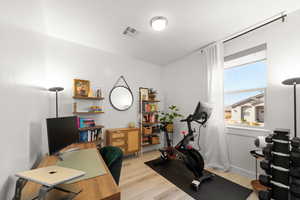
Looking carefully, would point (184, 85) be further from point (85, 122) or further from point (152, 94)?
point (85, 122)

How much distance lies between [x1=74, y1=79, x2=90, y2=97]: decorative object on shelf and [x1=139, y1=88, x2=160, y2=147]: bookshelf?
1429mm

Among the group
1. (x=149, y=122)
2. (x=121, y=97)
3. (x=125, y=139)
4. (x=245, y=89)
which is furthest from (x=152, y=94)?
(x=245, y=89)

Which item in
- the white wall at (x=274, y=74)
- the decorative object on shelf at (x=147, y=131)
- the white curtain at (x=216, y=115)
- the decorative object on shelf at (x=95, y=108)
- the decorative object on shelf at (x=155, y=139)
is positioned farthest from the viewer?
the decorative object on shelf at (x=155, y=139)

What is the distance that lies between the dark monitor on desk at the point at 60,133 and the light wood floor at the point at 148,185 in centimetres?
115

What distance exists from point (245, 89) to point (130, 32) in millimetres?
2576

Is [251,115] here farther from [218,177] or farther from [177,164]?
[177,164]

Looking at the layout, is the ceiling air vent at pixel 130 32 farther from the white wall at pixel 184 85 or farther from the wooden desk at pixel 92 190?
the wooden desk at pixel 92 190

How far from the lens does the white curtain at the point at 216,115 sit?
2.44 m

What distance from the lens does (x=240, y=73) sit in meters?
2.47

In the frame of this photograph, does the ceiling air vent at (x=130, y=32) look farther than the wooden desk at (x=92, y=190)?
Yes

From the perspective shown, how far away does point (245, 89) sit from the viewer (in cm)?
238

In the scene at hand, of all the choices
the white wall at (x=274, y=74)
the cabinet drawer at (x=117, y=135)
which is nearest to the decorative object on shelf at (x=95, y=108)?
the cabinet drawer at (x=117, y=135)

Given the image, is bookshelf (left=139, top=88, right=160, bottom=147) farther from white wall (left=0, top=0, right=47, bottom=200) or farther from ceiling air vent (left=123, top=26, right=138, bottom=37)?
white wall (left=0, top=0, right=47, bottom=200)

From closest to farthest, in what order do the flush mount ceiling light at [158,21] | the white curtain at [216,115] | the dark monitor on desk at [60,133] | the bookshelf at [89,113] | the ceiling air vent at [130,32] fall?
the dark monitor on desk at [60,133]
the flush mount ceiling light at [158,21]
the ceiling air vent at [130,32]
the white curtain at [216,115]
the bookshelf at [89,113]
